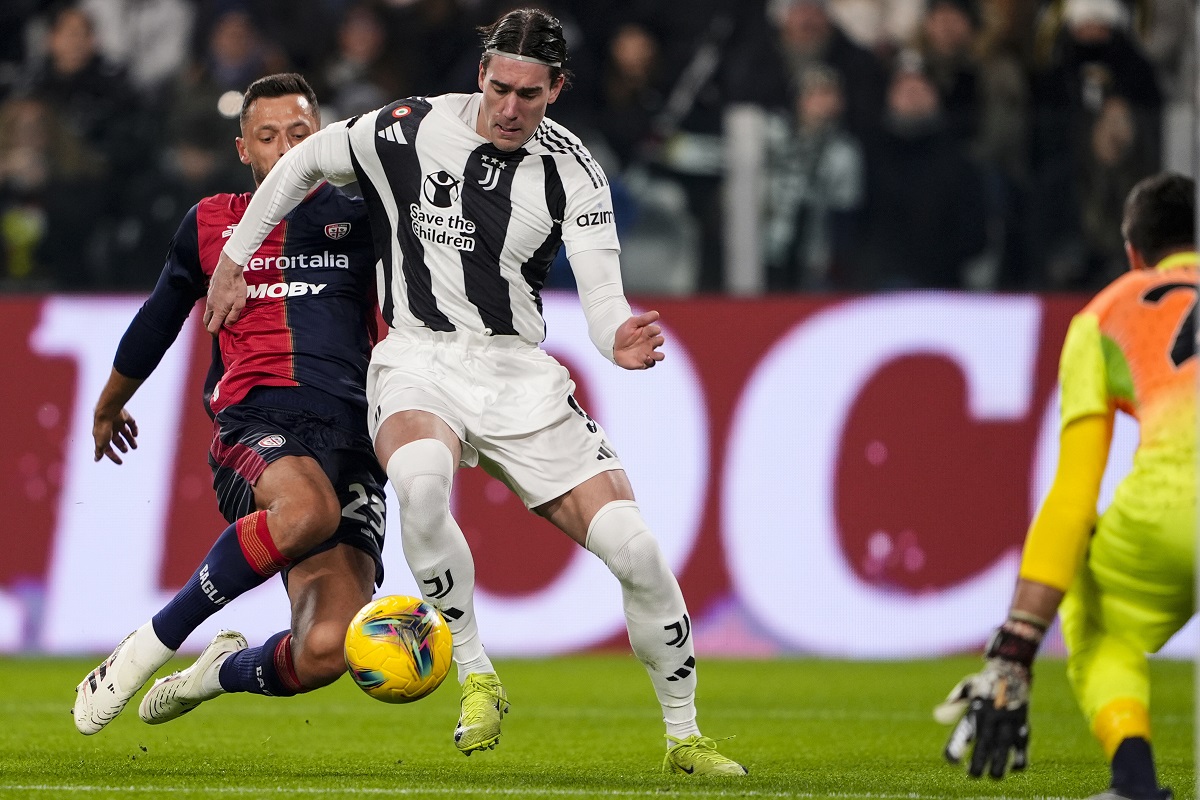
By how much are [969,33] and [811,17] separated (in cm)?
109

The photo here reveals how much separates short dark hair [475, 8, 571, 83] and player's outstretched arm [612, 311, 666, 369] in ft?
2.86

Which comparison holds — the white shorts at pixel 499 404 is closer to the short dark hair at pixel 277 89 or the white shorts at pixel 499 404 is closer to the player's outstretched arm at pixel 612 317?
the player's outstretched arm at pixel 612 317

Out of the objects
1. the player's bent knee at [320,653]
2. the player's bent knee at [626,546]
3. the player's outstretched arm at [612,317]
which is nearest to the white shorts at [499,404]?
the player's bent knee at [626,546]

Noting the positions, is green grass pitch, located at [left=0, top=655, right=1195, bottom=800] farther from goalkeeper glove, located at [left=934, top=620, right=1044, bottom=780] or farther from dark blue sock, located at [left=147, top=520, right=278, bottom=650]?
goalkeeper glove, located at [left=934, top=620, right=1044, bottom=780]

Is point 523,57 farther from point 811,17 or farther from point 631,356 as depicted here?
point 811,17

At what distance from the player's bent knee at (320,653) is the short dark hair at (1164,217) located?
108 inches

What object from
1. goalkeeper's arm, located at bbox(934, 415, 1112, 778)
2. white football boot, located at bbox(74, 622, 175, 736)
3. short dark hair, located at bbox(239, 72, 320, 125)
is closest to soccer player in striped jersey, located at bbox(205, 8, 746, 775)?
short dark hair, located at bbox(239, 72, 320, 125)

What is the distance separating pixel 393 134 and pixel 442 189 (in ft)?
0.81

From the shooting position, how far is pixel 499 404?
5.43 m

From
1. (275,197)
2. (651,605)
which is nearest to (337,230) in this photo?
(275,197)

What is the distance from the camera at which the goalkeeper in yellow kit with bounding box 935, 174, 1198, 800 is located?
13.3ft

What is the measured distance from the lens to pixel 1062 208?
1010 cm

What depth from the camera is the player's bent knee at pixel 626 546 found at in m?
5.28

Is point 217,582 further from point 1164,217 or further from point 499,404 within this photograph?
point 1164,217
